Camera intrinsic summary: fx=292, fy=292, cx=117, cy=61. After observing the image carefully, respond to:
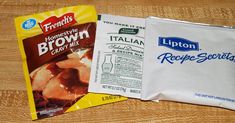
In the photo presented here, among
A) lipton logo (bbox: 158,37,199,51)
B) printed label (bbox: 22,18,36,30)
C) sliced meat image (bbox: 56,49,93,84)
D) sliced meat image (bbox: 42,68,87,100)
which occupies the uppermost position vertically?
printed label (bbox: 22,18,36,30)

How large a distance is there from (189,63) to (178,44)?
50 millimetres

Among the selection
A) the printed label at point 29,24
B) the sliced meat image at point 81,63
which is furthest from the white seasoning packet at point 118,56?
the printed label at point 29,24

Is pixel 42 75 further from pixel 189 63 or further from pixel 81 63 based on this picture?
pixel 189 63

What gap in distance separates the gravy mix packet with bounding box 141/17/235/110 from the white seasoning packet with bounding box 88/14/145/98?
18 mm

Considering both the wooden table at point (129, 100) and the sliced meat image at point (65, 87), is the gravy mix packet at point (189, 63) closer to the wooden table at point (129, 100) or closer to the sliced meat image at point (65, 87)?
the wooden table at point (129, 100)

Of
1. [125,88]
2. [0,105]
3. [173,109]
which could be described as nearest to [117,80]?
[125,88]

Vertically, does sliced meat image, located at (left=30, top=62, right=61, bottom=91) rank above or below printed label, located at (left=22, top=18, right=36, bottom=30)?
below

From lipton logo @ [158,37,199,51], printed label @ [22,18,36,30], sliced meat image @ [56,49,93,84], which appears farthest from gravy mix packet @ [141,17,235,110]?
printed label @ [22,18,36,30]

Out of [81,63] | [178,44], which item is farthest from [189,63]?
[81,63]

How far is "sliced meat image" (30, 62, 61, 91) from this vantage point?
0.58 meters

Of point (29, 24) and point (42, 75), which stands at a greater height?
point (29, 24)

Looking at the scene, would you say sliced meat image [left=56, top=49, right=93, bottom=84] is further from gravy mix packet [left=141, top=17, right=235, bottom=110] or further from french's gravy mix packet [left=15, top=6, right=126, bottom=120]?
gravy mix packet [left=141, top=17, right=235, bottom=110]

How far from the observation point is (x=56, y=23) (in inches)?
25.7

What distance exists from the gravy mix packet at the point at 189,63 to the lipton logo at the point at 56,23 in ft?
0.57
